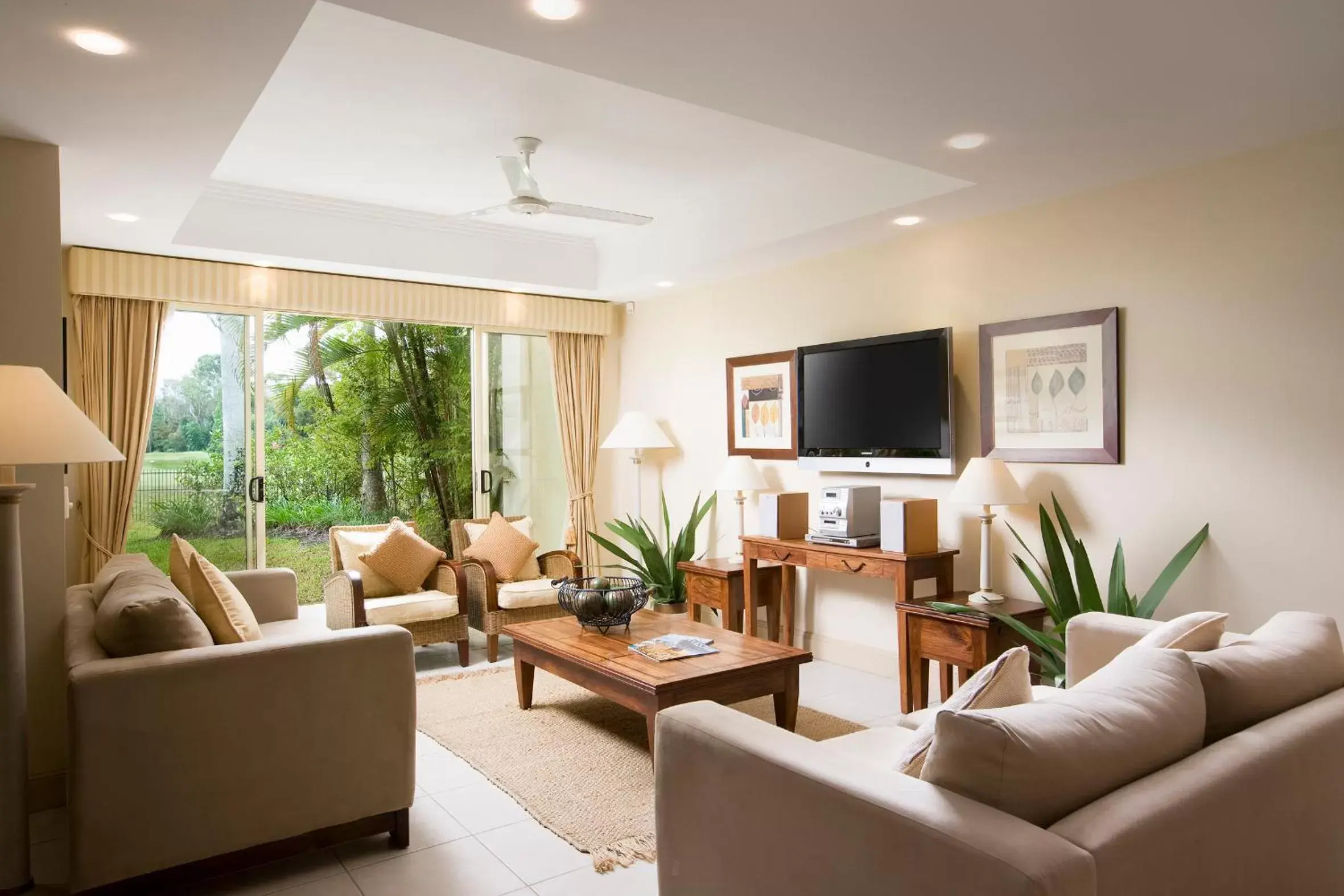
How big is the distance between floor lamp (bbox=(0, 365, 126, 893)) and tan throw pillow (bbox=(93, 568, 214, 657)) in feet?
0.72

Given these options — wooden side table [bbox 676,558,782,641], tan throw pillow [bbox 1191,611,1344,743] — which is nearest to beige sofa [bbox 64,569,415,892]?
tan throw pillow [bbox 1191,611,1344,743]

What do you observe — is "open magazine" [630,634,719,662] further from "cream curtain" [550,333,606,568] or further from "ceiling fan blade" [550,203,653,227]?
"cream curtain" [550,333,606,568]

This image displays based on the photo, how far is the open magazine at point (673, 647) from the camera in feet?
11.8

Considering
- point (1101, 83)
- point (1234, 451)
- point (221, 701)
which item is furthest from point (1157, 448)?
point (221, 701)

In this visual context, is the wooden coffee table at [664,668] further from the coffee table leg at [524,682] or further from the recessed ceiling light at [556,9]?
the recessed ceiling light at [556,9]

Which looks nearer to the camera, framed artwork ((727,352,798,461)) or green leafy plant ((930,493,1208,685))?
green leafy plant ((930,493,1208,685))

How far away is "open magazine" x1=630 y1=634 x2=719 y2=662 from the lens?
3582 millimetres

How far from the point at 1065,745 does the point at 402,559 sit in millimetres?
4282

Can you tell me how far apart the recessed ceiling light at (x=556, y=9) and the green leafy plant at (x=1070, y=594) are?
2707 millimetres

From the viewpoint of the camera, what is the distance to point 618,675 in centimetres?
337

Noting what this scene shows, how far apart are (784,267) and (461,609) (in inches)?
111

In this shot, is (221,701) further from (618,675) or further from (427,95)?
(427,95)

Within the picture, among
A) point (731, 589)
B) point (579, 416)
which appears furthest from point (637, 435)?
point (731, 589)

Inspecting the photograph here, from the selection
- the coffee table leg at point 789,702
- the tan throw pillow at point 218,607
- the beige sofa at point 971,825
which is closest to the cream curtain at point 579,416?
the coffee table leg at point 789,702
